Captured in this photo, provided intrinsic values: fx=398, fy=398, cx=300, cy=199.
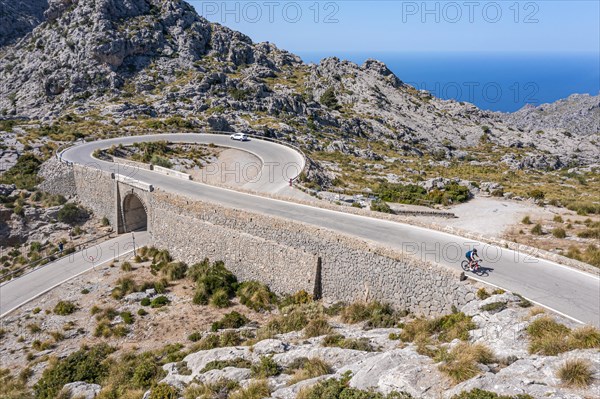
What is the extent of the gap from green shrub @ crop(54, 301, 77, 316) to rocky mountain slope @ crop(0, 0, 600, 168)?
40215 millimetres

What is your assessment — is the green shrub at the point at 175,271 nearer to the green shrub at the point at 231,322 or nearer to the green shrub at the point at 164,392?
the green shrub at the point at 231,322

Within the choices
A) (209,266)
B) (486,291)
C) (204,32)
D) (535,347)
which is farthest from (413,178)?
(204,32)

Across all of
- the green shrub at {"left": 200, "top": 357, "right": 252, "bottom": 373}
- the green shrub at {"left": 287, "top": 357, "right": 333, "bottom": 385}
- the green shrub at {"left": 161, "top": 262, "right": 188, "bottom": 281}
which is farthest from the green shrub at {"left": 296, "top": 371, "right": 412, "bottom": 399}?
the green shrub at {"left": 161, "top": 262, "right": 188, "bottom": 281}

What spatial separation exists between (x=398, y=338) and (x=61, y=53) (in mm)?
91624

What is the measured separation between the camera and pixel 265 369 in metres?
13.5

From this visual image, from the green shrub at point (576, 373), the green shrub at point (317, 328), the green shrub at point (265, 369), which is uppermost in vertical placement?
the green shrub at point (576, 373)

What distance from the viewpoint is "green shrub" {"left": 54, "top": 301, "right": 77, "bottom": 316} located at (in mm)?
24594

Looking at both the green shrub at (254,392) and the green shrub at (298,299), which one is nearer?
the green shrub at (254,392)

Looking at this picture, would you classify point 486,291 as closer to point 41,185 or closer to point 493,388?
point 493,388

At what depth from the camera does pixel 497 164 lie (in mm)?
68500

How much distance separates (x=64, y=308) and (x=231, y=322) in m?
11.5

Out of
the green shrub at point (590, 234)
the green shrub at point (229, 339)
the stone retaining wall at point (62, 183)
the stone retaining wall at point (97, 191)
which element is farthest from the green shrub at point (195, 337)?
the stone retaining wall at point (62, 183)

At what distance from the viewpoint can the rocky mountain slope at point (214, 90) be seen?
6950 cm

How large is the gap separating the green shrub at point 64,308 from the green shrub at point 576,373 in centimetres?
2568
